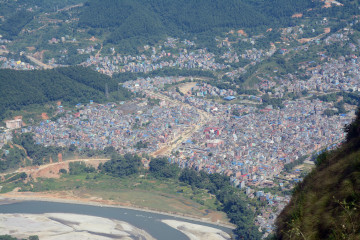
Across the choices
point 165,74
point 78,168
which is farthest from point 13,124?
point 165,74

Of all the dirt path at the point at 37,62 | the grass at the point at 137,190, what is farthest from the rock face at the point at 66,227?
the dirt path at the point at 37,62

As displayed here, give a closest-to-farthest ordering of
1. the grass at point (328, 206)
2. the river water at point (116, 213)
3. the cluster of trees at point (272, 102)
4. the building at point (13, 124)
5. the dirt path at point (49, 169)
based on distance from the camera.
→ the grass at point (328, 206) → the river water at point (116, 213) → the dirt path at point (49, 169) → the building at point (13, 124) → the cluster of trees at point (272, 102)

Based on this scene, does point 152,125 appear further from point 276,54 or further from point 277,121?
point 276,54

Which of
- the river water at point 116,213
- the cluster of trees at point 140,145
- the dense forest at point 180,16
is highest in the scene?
the dense forest at point 180,16

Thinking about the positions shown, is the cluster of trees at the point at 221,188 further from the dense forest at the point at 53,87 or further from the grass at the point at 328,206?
the grass at the point at 328,206

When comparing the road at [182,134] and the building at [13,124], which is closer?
the road at [182,134]

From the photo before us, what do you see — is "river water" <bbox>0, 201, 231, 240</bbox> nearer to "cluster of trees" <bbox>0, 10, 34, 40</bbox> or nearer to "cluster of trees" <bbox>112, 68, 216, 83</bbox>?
"cluster of trees" <bbox>112, 68, 216, 83</bbox>
